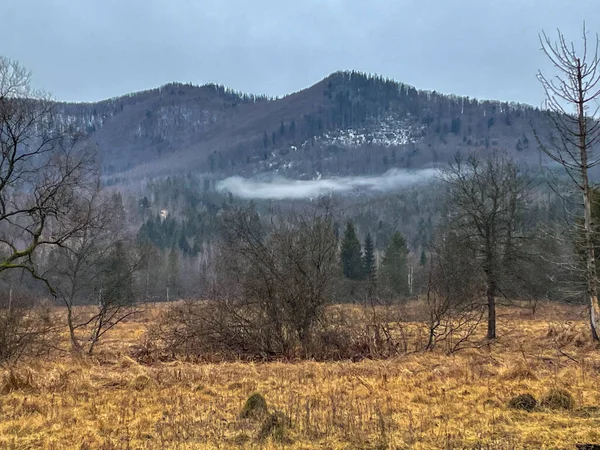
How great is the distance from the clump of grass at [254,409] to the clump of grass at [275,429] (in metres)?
0.40

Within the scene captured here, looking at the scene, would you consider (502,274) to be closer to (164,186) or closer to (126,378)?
(126,378)

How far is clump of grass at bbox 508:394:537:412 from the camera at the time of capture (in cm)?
676

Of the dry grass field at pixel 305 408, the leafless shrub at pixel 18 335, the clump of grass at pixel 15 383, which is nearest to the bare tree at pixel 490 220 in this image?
the dry grass field at pixel 305 408

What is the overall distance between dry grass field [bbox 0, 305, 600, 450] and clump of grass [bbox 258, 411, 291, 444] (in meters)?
0.01

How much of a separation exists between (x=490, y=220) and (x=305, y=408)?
55.3 ft

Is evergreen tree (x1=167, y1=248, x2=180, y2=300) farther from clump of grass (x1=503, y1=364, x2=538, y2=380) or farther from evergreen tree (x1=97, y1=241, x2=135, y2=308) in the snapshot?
clump of grass (x1=503, y1=364, x2=538, y2=380)

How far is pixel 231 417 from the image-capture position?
675 centimetres

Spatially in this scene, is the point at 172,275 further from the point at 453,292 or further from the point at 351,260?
the point at 453,292

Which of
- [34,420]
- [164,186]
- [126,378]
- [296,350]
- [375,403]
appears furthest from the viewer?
[164,186]

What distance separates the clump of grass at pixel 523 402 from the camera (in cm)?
676

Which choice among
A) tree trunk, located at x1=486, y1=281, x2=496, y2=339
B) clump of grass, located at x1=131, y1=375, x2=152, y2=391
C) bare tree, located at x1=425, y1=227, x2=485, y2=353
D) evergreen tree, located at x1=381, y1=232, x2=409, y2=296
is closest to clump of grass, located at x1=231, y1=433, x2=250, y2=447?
clump of grass, located at x1=131, y1=375, x2=152, y2=391

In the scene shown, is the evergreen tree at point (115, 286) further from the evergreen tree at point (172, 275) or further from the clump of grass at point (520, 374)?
the evergreen tree at point (172, 275)

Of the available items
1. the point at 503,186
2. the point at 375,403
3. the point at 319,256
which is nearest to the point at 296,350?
the point at 319,256

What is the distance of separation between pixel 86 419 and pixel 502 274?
61.8 ft
